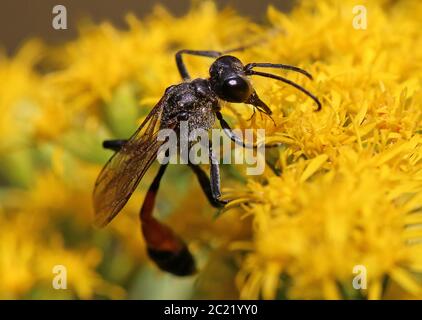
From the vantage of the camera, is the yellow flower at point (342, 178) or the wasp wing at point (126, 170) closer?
the yellow flower at point (342, 178)

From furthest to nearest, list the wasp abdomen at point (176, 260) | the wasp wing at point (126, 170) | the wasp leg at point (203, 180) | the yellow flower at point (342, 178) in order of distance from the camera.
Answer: the wasp abdomen at point (176, 260) → the wasp leg at point (203, 180) → the wasp wing at point (126, 170) → the yellow flower at point (342, 178)

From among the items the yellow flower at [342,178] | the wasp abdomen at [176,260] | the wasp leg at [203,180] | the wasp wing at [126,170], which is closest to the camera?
the yellow flower at [342,178]

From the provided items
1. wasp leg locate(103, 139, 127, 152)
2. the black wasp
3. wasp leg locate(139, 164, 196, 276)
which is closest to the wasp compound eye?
the black wasp

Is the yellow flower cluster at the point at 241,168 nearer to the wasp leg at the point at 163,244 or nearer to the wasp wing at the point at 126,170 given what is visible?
the wasp leg at the point at 163,244

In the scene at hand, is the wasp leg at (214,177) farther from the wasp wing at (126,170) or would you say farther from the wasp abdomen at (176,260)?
the wasp abdomen at (176,260)

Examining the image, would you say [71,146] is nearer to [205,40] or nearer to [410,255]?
[205,40]

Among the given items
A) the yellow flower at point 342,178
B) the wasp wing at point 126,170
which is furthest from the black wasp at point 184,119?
the yellow flower at point 342,178

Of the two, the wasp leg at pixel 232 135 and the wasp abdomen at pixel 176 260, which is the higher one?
the wasp leg at pixel 232 135
